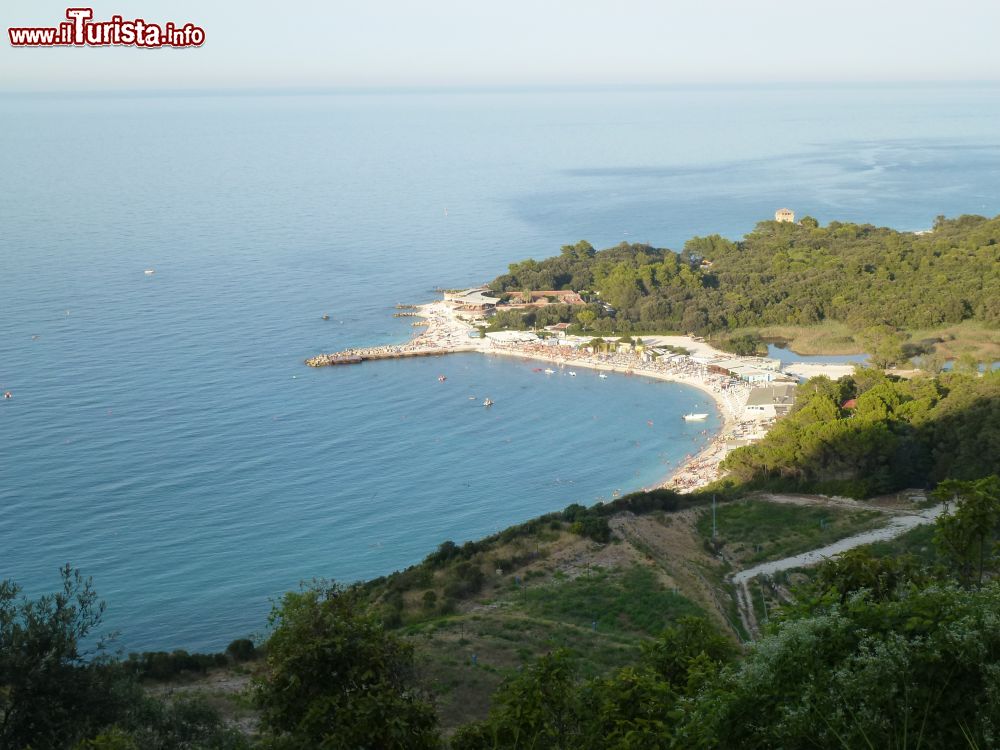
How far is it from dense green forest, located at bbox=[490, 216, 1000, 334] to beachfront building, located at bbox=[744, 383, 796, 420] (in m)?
9.96

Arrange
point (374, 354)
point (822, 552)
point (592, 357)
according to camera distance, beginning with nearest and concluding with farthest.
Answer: point (822, 552)
point (592, 357)
point (374, 354)

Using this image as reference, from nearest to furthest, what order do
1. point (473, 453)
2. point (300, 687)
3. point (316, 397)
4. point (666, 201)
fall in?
point (300, 687)
point (473, 453)
point (316, 397)
point (666, 201)

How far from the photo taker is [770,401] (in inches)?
1511

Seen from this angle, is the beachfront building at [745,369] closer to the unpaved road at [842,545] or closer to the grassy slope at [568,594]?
the grassy slope at [568,594]

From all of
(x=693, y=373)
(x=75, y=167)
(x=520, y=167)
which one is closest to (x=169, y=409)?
(x=693, y=373)

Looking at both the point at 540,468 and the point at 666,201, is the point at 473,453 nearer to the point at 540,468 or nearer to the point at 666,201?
the point at 540,468

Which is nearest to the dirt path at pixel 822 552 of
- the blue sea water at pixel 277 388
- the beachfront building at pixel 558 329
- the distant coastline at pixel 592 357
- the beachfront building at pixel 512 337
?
the blue sea water at pixel 277 388

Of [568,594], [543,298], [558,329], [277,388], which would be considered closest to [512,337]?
[558,329]

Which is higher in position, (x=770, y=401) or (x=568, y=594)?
(x=770, y=401)

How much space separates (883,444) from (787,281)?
95.4 feet

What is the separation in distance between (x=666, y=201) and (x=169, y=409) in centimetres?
6995

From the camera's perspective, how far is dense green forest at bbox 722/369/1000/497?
25.5 metres

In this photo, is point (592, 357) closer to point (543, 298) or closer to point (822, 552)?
point (543, 298)

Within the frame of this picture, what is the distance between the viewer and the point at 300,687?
9.35 meters
